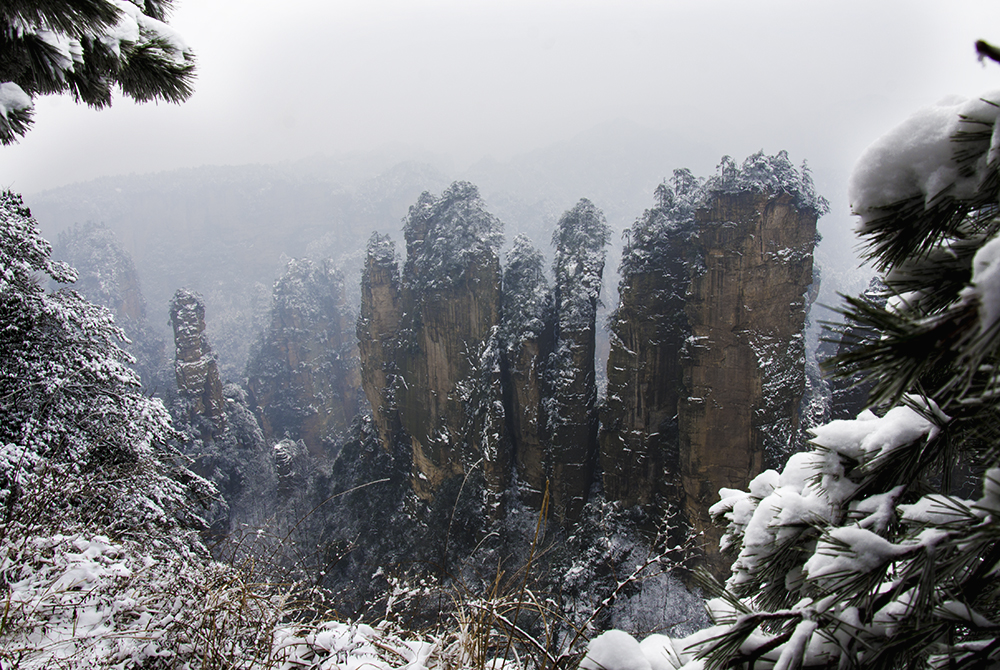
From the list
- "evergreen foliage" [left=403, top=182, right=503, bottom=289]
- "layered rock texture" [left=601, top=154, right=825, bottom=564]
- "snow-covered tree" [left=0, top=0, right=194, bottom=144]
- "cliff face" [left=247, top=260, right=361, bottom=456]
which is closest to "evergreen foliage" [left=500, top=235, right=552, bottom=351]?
"evergreen foliage" [left=403, top=182, right=503, bottom=289]

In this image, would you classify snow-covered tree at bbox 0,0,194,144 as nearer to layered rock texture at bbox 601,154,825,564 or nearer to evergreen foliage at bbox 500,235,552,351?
layered rock texture at bbox 601,154,825,564

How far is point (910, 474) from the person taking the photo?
4.34 ft

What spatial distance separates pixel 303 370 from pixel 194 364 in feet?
31.1

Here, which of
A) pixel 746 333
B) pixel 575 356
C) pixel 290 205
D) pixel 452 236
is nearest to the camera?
pixel 746 333

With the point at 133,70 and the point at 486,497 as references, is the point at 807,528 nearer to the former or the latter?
the point at 133,70

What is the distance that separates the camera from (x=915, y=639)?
3.49ft

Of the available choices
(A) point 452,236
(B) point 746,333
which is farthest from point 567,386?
(A) point 452,236

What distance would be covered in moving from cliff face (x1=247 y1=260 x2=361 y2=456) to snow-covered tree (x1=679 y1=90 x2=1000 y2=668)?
3255 cm

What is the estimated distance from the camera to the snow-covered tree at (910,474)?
0.97 m

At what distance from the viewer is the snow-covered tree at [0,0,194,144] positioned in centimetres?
193

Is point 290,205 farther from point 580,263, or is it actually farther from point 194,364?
point 580,263

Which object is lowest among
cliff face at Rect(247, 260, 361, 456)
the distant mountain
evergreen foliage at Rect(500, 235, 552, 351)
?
cliff face at Rect(247, 260, 361, 456)

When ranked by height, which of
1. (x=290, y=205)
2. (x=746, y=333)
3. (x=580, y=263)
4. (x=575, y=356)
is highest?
(x=290, y=205)

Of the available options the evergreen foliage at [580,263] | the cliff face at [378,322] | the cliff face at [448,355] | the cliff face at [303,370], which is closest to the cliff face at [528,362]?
the cliff face at [448,355]
